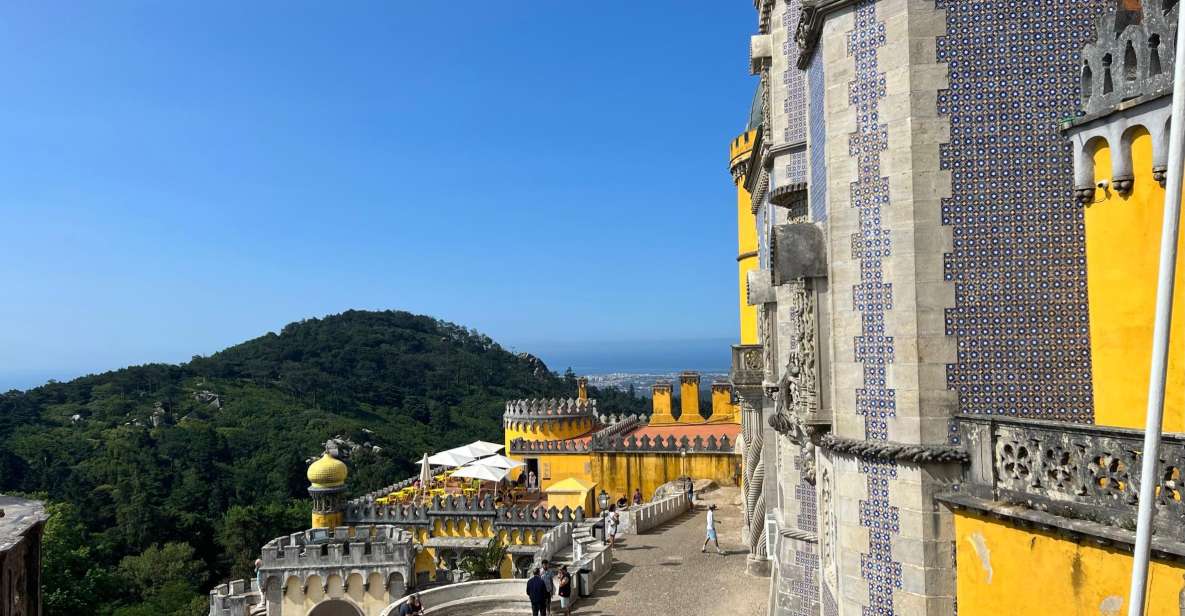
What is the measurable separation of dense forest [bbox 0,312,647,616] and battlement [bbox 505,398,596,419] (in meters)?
15.1

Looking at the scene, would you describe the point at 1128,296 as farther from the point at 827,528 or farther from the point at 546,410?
the point at 546,410

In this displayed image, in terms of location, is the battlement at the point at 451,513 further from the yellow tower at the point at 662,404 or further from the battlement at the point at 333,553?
the yellow tower at the point at 662,404

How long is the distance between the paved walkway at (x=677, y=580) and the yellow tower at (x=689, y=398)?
54.1ft

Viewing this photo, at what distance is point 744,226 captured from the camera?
22.1 meters

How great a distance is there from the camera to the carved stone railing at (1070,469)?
4605mm

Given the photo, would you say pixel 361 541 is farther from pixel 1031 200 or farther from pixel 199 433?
pixel 199 433

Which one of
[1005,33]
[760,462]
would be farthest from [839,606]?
[760,462]

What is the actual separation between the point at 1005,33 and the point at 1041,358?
253 cm

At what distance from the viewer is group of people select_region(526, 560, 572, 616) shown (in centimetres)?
1298

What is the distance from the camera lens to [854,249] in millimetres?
6621

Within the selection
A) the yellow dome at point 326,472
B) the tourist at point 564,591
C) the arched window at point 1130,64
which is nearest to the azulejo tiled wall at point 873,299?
the arched window at point 1130,64

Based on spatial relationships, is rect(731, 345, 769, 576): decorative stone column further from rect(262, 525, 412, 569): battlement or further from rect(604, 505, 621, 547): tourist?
rect(262, 525, 412, 569): battlement

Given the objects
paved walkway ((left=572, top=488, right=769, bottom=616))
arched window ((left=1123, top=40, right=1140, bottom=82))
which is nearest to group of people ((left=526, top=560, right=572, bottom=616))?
paved walkway ((left=572, top=488, right=769, bottom=616))

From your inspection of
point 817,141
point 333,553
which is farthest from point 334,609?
point 817,141
